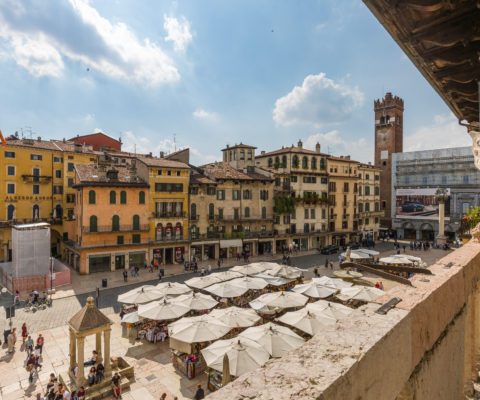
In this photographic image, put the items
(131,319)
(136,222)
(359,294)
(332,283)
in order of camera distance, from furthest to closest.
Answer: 1. (136,222)
2. (332,283)
3. (359,294)
4. (131,319)

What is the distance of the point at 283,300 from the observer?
675 inches

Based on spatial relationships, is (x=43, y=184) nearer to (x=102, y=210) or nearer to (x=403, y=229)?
(x=102, y=210)

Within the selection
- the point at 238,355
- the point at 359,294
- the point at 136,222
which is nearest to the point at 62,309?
the point at 136,222

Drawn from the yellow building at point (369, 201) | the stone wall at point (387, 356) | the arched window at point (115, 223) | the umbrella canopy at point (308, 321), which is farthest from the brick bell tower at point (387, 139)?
the stone wall at point (387, 356)

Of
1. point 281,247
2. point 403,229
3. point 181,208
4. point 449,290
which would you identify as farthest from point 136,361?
point 403,229

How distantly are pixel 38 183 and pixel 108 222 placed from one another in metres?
12.2

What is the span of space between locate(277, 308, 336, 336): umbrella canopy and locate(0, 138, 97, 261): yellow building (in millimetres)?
31865

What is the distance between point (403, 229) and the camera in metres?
54.3

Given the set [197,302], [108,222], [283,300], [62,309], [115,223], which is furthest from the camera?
[115,223]

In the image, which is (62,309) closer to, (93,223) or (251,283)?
(93,223)

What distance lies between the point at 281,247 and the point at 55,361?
32.1 m

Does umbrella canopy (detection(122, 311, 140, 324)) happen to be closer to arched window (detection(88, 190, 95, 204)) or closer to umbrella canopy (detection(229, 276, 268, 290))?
umbrella canopy (detection(229, 276, 268, 290))

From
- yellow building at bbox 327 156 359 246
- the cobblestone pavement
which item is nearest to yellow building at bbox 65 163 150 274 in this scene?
the cobblestone pavement

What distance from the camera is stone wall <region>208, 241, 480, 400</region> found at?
2.52 metres
